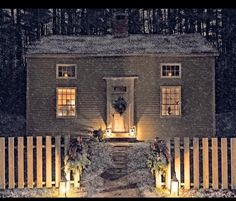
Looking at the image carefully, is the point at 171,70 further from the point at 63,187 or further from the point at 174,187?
the point at 63,187

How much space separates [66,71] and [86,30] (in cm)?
1883

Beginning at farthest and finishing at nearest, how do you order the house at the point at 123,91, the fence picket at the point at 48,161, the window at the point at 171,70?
the window at the point at 171,70, the house at the point at 123,91, the fence picket at the point at 48,161

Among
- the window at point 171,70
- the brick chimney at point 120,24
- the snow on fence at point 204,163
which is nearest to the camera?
the snow on fence at point 204,163

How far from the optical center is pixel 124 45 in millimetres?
19844

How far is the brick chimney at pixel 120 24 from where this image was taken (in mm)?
20469

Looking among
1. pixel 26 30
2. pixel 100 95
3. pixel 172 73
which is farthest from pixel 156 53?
pixel 26 30

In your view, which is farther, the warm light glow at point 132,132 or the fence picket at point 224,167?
the warm light glow at point 132,132

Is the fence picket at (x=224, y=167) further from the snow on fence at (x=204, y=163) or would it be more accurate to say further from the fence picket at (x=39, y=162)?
the fence picket at (x=39, y=162)

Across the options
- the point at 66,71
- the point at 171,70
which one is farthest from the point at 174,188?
the point at 66,71

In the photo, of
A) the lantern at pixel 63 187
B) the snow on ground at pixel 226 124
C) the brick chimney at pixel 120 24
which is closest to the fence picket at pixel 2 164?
the lantern at pixel 63 187

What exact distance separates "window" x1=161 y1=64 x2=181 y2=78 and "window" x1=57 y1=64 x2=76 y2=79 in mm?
4131

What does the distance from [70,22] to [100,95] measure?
21006 millimetres

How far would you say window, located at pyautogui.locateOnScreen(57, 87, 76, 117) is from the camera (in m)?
19.1
